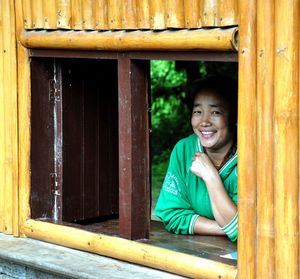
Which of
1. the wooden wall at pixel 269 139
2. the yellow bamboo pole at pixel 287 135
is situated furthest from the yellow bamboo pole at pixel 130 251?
the yellow bamboo pole at pixel 287 135

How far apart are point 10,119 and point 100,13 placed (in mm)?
1095

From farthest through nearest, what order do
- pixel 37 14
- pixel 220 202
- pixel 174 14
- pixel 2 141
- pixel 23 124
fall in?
pixel 2 141
pixel 23 124
pixel 37 14
pixel 220 202
pixel 174 14

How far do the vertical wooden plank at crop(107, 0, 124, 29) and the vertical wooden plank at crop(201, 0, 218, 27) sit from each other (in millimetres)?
627

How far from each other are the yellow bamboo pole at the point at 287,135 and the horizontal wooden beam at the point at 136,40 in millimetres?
302

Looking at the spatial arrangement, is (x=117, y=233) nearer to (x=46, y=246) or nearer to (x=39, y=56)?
(x=46, y=246)

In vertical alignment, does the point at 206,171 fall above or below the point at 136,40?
below

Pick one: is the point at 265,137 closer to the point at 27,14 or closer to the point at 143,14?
the point at 143,14

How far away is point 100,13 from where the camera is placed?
4.91 m

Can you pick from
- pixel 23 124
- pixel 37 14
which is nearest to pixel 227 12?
pixel 37 14

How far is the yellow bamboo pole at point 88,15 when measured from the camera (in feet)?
16.3

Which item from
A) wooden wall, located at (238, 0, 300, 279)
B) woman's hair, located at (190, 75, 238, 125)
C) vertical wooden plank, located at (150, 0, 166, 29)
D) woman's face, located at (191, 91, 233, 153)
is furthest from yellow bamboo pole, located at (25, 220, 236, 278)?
vertical wooden plank, located at (150, 0, 166, 29)

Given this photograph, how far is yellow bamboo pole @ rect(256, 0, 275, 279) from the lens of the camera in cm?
401

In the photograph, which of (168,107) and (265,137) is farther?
(168,107)

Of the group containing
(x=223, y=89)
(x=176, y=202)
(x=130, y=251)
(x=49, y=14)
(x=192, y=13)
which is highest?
(x=49, y=14)
